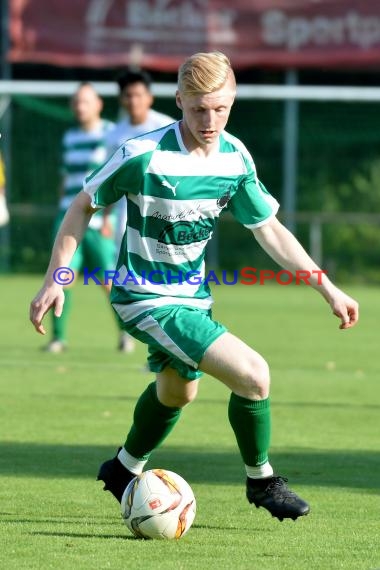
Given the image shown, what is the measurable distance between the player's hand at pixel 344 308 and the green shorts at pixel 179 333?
1.52ft

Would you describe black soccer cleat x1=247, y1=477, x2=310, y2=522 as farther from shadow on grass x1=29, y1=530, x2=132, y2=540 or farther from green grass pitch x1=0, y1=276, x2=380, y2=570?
shadow on grass x1=29, y1=530, x2=132, y2=540

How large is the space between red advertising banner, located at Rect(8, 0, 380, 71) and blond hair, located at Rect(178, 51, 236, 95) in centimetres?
1598

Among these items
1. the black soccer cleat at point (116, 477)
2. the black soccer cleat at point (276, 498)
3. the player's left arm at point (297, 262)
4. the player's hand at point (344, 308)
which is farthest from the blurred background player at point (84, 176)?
the black soccer cleat at point (276, 498)

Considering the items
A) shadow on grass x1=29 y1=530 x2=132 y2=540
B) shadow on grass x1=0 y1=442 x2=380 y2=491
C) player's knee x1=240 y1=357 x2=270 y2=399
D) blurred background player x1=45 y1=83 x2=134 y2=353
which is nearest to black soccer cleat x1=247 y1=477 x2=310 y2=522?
player's knee x1=240 y1=357 x2=270 y2=399

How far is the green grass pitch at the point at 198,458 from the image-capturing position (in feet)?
14.6

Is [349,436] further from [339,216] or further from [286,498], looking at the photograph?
[339,216]

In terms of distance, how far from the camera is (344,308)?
194 inches

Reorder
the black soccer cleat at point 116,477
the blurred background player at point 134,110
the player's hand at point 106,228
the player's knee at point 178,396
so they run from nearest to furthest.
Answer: the player's knee at point 178,396 < the black soccer cleat at point 116,477 < the blurred background player at point 134,110 < the player's hand at point 106,228

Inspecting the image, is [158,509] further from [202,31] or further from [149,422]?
[202,31]

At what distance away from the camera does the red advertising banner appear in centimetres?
2067

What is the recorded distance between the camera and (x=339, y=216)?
837 inches

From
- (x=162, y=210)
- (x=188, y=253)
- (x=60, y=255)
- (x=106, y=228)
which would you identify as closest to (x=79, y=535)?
(x=60, y=255)

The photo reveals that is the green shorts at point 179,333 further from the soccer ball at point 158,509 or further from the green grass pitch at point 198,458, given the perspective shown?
the green grass pitch at point 198,458

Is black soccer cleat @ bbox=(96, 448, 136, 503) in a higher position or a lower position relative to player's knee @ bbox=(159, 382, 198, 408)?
lower
